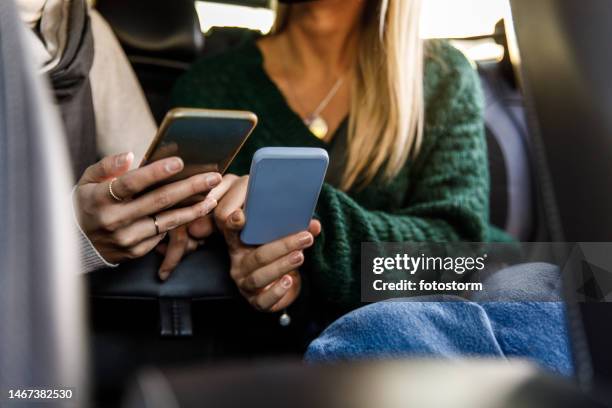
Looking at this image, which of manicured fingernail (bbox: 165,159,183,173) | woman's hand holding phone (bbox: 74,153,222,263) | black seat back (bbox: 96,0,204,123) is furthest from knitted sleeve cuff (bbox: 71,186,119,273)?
black seat back (bbox: 96,0,204,123)

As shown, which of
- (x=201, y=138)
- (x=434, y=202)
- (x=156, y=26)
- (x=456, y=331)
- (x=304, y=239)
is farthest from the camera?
(x=156, y=26)

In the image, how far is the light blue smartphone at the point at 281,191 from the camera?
92cm

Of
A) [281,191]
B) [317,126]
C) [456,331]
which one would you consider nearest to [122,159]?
[281,191]

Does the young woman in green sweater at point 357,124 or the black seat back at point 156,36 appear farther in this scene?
the black seat back at point 156,36

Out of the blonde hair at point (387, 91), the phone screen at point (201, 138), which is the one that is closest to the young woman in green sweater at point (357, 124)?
the blonde hair at point (387, 91)

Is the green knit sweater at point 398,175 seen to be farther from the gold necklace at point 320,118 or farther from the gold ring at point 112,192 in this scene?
the gold ring at point 112,192

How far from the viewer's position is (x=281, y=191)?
0.95 m

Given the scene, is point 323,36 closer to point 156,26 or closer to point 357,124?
point 357,124

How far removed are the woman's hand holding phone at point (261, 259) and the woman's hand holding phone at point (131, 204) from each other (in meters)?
0.03

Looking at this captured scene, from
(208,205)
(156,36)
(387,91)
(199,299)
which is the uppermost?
(156,36)

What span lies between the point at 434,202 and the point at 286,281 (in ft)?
0.74

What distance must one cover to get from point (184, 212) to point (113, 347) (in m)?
0.18

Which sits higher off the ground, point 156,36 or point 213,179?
point 156,36

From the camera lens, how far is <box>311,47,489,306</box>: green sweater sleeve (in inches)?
40.2
